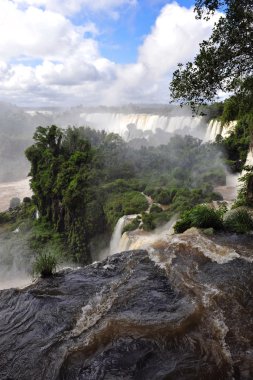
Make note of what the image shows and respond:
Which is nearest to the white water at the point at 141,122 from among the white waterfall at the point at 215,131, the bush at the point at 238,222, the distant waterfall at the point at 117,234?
the white waterfall at the point at 215,131

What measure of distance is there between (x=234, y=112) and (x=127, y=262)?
21.0 ft

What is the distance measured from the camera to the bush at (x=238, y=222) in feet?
36.8

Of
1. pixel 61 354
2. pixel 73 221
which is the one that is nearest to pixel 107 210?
pixel 73 221

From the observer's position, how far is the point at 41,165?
36594 millimetres

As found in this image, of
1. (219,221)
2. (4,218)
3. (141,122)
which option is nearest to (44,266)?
(219,221)

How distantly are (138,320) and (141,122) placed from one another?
6040 cm

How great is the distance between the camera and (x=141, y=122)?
64.9m

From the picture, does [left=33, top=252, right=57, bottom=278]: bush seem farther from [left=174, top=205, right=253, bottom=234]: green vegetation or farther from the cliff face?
[left=174, top=205, right=253, bottom=234]: green vegetation

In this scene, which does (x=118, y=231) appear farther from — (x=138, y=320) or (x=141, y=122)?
(x=141, y=122)

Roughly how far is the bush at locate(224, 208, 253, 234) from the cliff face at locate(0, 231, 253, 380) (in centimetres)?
155

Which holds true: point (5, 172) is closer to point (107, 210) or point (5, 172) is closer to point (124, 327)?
point (107, 210)

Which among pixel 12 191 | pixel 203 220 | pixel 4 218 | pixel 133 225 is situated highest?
pixel 203 220

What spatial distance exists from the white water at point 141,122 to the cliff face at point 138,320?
35.9 metres

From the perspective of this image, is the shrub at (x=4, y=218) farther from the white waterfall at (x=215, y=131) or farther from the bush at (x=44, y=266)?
the bush at (x=44, y=266)
